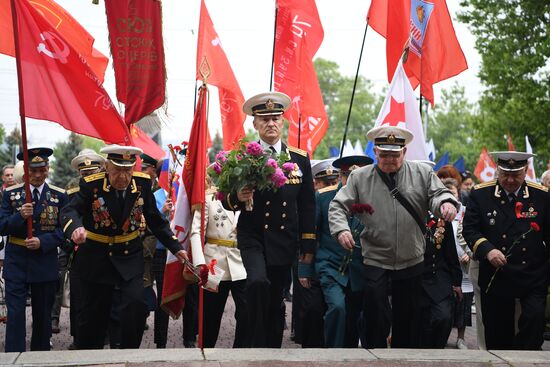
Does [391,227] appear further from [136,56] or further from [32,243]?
[32,243]

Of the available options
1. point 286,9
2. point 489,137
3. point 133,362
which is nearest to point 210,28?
point 286,9

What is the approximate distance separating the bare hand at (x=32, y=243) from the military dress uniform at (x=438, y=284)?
3930 millimetres

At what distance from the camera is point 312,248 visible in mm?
8352

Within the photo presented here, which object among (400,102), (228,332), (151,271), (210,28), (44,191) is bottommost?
(228,332)

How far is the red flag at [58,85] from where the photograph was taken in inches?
332

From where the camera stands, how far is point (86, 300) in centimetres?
834

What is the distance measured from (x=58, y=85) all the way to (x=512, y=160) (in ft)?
14.2

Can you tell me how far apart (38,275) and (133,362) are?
3.41m

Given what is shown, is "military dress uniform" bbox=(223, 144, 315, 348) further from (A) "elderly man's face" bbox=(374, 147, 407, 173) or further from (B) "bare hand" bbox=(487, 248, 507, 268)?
(B) "bare hand" bbox=(487, 248, 507, 268)

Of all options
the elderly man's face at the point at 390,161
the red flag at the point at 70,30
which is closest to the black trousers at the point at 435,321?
the elderly man's face at the point at 390,161

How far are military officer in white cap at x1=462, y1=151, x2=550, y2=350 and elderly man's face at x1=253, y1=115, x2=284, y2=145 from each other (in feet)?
6.67

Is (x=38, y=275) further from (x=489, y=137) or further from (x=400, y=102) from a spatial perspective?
(x=489, y=137)

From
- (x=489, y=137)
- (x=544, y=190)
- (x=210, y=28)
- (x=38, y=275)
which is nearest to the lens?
(x=544, y=190)

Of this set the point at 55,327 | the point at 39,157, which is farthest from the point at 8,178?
the point at 39,157
